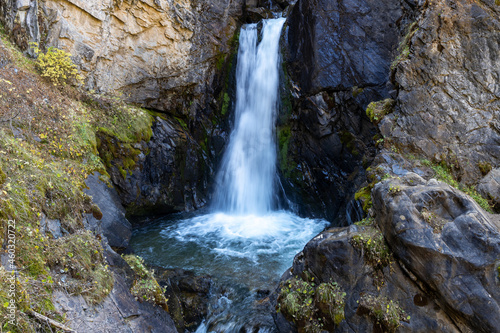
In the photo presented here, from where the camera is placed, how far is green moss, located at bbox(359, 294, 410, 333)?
4.69m

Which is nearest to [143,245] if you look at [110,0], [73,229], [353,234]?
[73,229]

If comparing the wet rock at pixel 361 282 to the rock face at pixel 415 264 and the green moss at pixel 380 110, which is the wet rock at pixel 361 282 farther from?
the green moss at pixel 380 110

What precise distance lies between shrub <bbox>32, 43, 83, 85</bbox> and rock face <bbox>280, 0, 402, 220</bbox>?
285 inches

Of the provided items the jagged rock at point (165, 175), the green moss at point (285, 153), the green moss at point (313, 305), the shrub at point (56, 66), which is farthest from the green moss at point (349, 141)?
the shrub at point (56, 66)

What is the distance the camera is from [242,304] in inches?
255

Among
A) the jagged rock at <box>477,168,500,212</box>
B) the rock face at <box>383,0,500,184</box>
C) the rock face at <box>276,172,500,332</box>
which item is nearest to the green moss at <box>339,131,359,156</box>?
the rock face at <box>383,0,500,184</box>

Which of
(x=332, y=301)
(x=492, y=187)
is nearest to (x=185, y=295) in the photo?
(x=332, y=301)

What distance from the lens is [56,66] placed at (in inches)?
332

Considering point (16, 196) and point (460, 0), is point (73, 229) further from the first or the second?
point (460, 0)

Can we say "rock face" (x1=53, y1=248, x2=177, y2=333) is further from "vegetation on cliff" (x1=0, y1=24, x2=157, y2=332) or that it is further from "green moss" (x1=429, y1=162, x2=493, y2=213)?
"green moss" (x1=429, y1=162, x2=493, y2=213)

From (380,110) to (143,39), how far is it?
8.31m

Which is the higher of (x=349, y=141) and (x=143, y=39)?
(x=143, y=39)

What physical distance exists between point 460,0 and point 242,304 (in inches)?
322

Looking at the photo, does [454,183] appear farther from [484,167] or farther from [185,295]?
[185,295]
